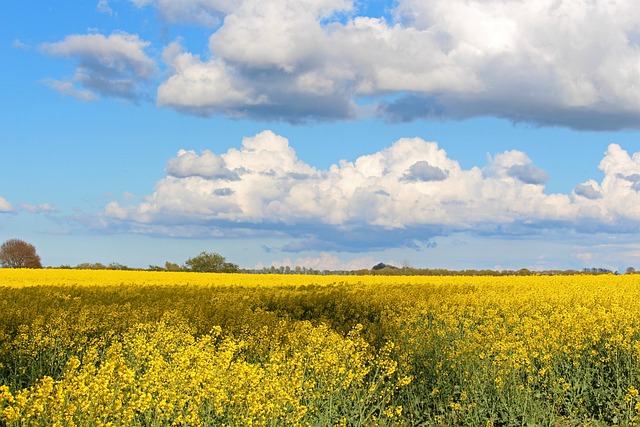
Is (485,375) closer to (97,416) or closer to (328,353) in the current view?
(328,353)

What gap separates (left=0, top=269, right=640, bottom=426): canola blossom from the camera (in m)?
7.08

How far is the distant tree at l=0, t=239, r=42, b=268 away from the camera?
7238 cm

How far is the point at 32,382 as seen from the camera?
12.2 meters

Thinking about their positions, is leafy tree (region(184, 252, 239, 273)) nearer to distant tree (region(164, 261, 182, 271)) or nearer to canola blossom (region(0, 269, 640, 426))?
distant tree (region(164, 261, 182, 271))

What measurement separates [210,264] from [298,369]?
54.0 meters

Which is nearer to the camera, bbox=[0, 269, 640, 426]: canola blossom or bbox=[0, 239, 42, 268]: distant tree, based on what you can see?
bbox=[0, 269, 640, 426]: canola blossom

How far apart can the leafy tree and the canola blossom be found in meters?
43.5

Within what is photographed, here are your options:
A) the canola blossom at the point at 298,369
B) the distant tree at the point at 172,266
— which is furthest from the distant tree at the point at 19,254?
the canola blossom at the point at 298,369

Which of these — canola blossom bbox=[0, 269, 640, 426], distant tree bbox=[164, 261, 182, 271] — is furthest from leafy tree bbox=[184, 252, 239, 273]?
canola blossom bbox=[0, 269, 640, 426]

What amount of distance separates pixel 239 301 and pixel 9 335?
7.18m

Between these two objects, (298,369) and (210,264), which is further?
(210,264)

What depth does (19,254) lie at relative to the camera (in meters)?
74.4

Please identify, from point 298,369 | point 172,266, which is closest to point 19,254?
point 172,266

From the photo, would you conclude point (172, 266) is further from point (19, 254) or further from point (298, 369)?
point (298, 369)
